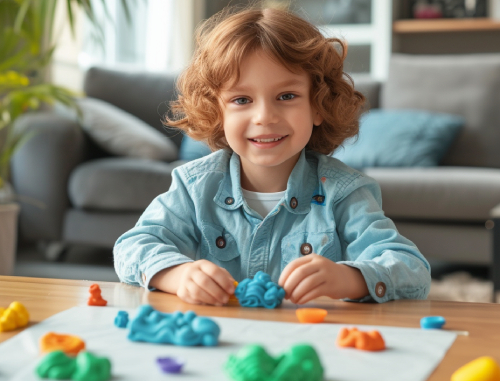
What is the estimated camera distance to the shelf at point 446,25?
4.53 m

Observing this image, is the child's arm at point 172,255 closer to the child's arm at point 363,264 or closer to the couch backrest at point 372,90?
the child's arm at point 363,264

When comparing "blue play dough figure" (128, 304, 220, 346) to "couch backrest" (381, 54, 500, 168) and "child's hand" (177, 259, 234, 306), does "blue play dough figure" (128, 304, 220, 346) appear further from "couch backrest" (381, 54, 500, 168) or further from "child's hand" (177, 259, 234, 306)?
"couch backrest" (381, 54, 500, 168)

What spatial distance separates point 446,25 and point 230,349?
4547 mm

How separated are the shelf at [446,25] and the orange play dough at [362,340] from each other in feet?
14.7

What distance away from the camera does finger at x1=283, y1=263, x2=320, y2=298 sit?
2.30 feet

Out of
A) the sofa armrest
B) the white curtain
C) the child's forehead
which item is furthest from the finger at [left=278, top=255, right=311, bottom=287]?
the white curtain

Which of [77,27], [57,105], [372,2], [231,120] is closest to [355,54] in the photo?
[372,2]

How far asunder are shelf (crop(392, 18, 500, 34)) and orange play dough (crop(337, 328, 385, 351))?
448 centimetres

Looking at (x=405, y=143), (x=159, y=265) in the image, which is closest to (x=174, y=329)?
(x=159, y=265)

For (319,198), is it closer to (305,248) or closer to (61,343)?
(305,248)

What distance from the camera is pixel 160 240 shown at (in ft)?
→ 2.99

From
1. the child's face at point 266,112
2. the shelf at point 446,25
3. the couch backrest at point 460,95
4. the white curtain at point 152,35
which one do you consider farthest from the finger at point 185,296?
the shelf at point 446,25

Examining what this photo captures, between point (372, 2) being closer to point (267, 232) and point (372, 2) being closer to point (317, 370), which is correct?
point (267, 232)

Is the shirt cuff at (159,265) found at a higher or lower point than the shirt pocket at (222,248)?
higher
